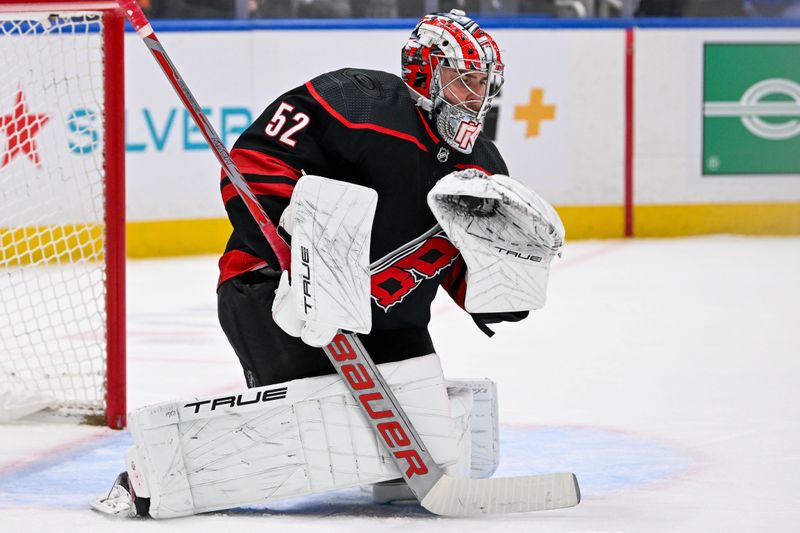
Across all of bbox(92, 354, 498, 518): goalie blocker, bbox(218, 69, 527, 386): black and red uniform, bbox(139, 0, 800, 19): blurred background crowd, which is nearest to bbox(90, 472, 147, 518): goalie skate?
bbox(92, 354, 498, 518): goalie blocker

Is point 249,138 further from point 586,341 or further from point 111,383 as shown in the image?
point 586,341

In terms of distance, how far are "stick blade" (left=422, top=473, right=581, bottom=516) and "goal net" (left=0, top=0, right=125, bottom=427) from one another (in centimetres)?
110

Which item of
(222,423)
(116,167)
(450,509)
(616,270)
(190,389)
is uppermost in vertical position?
(116,167)

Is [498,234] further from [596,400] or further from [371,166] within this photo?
[596,400]

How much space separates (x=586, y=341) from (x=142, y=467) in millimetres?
2324

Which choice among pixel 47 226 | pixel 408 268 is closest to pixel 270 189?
pixel 408 268

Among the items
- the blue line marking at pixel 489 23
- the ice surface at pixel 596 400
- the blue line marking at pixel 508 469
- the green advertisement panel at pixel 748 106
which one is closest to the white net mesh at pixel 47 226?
the ice surface at pixel 596 400

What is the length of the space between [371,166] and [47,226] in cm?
301

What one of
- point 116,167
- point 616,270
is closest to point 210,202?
point 616,270

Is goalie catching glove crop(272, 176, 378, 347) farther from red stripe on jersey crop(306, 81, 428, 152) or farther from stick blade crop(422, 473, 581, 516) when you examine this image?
stick blade crop(422, 473, 581, 516)

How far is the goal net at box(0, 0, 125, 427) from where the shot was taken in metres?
3.12

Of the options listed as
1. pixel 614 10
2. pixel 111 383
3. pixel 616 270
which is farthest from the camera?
pixel 614 10

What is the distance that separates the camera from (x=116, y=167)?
3.12 metres

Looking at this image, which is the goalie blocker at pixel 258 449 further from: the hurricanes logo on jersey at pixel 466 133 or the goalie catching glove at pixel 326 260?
the hurricanes logo on jersey at pixel 466 133
